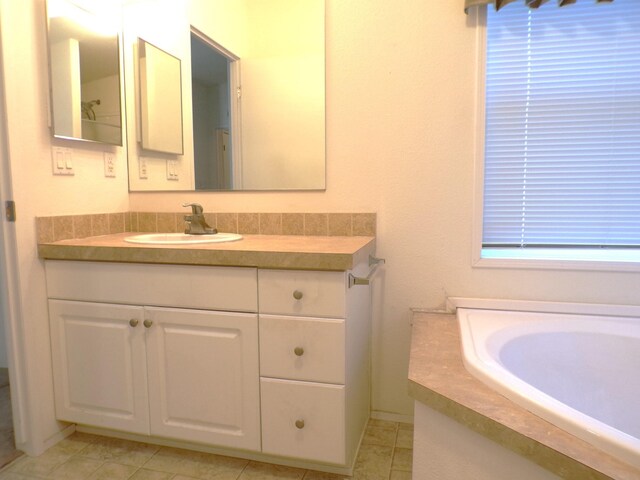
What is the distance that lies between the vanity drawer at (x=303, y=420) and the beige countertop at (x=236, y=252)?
419mm

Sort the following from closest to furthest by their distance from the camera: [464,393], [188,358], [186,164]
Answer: [464,393]
[188,358]
[186,164]

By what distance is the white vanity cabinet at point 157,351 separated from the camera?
152cm

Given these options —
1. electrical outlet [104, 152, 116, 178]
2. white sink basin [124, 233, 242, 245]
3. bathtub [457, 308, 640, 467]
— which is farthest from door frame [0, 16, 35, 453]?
bathtub [457, 308, 640, 467]

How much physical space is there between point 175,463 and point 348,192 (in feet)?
4.23

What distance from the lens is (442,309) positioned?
185cm

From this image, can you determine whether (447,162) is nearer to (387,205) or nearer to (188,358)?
(387,205)

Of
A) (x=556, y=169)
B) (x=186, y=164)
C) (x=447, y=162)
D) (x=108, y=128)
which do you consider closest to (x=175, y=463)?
(x=186, y=164)

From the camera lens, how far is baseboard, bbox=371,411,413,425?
1.95 metres

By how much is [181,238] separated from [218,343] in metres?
0.62

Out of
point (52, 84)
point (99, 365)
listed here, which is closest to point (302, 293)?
point (99, 365)

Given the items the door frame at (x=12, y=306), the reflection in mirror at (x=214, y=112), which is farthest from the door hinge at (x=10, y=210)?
the reflection in mirror at (x=214, y=112)

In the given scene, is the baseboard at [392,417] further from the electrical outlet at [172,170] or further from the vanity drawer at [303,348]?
the electrical outlet at [172,170]

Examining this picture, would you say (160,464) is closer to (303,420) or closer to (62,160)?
(303,420)

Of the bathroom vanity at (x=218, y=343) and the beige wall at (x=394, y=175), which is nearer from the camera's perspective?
the bathroom vanity at (x=218, y=343)
